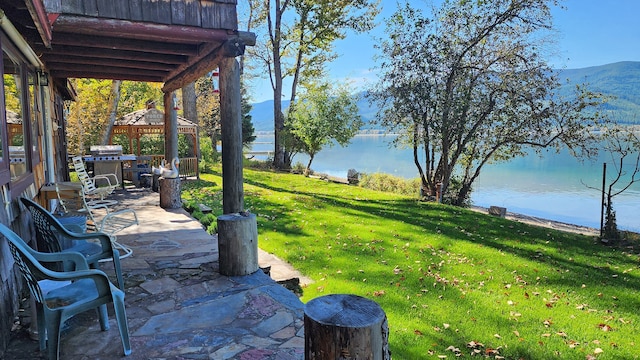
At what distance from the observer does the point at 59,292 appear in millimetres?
2432

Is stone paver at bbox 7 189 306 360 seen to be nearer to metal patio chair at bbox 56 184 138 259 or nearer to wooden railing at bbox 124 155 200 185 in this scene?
metal patio chair at bbox 56 184 138 259

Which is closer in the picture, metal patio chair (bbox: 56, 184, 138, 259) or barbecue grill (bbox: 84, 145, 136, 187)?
metal patio chair (bbox: 56, 184, 138, 259)

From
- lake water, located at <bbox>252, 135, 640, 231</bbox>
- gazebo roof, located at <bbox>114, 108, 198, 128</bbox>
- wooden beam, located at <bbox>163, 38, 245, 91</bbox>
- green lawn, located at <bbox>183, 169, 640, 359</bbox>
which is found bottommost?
lake water, located at <bbox>252, 135, 640, 231</bbox>

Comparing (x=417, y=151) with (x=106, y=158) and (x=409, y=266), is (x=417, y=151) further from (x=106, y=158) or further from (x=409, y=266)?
(x=106, y=158)

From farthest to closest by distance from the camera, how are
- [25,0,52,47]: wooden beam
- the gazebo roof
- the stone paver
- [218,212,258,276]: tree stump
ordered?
the gazebo roof < [218,212,258,276]: tree stump < the stone paver < [25,0,52,47]: wooden beam

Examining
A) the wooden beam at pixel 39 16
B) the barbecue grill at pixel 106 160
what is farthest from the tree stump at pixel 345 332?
the barbecue grill at pixel 106 160

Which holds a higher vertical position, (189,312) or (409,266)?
(189,312)

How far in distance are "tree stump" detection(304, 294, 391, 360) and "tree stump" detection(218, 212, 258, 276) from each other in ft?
7.24

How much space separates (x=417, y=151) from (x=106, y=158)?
9523 mm

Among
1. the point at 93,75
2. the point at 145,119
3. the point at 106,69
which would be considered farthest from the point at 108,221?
the point at 145,119

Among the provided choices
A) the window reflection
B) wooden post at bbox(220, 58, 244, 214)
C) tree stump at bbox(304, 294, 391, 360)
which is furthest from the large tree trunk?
tree stump at bbox(304, 294, 391, 360)

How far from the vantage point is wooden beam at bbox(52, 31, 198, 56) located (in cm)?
490

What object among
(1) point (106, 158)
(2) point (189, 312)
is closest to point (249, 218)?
(2) point (189, 312)

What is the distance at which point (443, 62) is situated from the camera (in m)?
11.7
